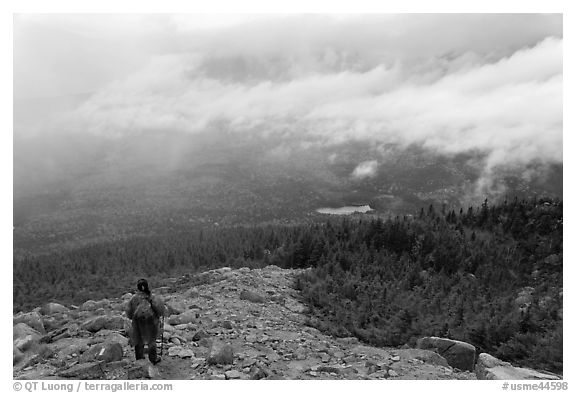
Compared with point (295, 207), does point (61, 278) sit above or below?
above

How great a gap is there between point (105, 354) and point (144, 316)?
1.41 meters

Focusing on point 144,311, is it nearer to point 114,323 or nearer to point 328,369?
point 114,323

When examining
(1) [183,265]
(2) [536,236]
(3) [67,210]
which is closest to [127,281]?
(1) [183,265]

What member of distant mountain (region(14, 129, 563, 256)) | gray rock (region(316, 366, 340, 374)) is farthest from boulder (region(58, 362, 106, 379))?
distant mountain (region(14, 129, 563, 256))

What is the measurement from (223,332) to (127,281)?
13197 millimetres

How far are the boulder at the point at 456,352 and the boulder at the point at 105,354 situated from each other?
24.4ft

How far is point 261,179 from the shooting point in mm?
197750

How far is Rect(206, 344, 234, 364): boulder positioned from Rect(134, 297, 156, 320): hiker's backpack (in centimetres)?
153

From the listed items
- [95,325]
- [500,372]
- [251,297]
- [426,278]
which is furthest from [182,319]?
[426,278]

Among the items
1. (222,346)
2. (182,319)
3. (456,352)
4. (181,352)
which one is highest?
(222,346)

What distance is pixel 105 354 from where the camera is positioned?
8.62 m

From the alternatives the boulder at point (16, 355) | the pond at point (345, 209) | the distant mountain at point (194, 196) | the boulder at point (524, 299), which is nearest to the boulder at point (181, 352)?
the boulder at point (16, 355)

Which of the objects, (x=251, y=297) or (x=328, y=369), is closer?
(x=328, y=369)
